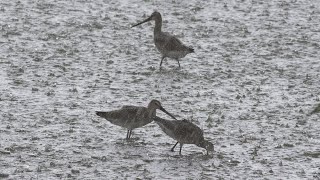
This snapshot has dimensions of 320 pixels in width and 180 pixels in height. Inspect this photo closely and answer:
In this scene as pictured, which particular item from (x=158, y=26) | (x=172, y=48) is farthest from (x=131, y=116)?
(x=158, y=26)

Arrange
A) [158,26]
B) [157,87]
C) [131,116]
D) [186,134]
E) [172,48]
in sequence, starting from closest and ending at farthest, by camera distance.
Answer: [186,134]
[131,116]
[157,87]
[172,48]
[158,26]

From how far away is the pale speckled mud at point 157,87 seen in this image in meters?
10.8

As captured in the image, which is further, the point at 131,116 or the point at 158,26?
the point at 158,26

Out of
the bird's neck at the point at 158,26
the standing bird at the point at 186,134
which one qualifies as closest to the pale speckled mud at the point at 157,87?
the standing bird at the point at 186,134

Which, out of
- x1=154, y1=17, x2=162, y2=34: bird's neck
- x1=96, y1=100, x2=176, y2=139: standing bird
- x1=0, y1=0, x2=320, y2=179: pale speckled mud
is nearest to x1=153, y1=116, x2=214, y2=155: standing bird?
x1=0, y1=0, x2=320, y2=179: pale speckled mud

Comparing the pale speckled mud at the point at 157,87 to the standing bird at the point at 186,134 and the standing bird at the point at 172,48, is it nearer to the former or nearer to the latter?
the standing bird at the point at 186,134

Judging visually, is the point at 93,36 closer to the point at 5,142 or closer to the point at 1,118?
the point at 1,118

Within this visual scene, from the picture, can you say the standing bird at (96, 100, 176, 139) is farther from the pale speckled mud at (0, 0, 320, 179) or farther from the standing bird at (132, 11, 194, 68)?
the standing bird at (132, 11, 194, 68)

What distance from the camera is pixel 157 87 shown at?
15.4 m

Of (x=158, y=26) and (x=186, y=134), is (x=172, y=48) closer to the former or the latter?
(x=158, y=26)

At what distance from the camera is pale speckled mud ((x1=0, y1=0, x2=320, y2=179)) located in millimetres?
10828

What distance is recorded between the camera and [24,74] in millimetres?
15766

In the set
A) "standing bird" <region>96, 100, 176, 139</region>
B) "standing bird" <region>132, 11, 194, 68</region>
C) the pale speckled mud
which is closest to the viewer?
the pale speckled mud

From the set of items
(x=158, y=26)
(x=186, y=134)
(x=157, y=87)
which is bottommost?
(x=157, y=87)
